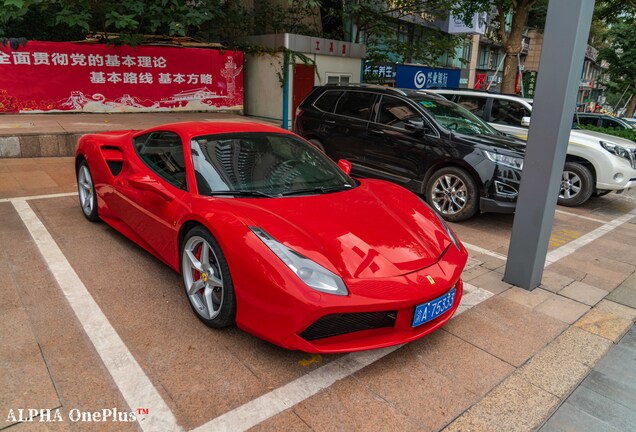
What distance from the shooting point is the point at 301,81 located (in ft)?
44.0

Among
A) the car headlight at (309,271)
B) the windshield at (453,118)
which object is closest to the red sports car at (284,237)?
the car headlight at (309,271)

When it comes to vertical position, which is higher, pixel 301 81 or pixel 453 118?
pixel 301 81

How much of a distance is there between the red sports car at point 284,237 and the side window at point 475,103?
5.30 meters

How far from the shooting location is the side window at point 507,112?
8.07 metres

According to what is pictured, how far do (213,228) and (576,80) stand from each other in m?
2.98

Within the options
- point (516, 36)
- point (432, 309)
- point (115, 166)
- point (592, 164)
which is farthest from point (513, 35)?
point (432, 309)

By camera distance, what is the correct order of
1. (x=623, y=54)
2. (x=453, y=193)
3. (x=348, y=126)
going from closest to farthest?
1. (x=453, y=193)
2. (x=348, y=126)
3. (x=623, y=54)

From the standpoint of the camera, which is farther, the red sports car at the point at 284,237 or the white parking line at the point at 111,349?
the red sports car at the point at 284,237

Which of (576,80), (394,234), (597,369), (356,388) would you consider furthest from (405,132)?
(356,388)

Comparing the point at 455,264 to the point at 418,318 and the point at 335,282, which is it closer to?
the point at 418,318

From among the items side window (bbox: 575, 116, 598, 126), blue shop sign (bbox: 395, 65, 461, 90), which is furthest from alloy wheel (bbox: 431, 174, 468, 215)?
side window (bbox: 575, 116, 598, 126)

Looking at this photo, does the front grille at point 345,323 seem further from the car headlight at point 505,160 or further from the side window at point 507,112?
the side window at point 507,112

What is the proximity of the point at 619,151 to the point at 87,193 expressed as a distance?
7619 mm

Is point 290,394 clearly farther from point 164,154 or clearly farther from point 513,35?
point 513,35
